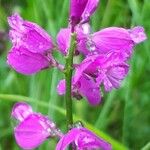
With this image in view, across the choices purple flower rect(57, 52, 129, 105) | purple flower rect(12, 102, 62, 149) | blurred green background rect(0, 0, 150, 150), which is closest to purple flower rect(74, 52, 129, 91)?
purple flower rect(57, 52, 129, 105)

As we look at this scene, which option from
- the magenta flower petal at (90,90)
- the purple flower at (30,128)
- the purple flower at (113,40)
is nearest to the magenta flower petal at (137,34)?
the purple flower at (113,40)

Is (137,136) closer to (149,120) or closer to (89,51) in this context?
(149,120)

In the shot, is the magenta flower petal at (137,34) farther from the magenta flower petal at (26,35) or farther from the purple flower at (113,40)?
the magenta flower petal at (26,35)

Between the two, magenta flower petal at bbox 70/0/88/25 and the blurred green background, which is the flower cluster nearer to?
magenta flower petal at bbox 70/0/88/25

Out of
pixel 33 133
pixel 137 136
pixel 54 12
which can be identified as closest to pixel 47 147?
pixel 137 136

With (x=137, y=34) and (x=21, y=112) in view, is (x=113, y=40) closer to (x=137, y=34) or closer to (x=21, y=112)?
(x=137, y=34)
